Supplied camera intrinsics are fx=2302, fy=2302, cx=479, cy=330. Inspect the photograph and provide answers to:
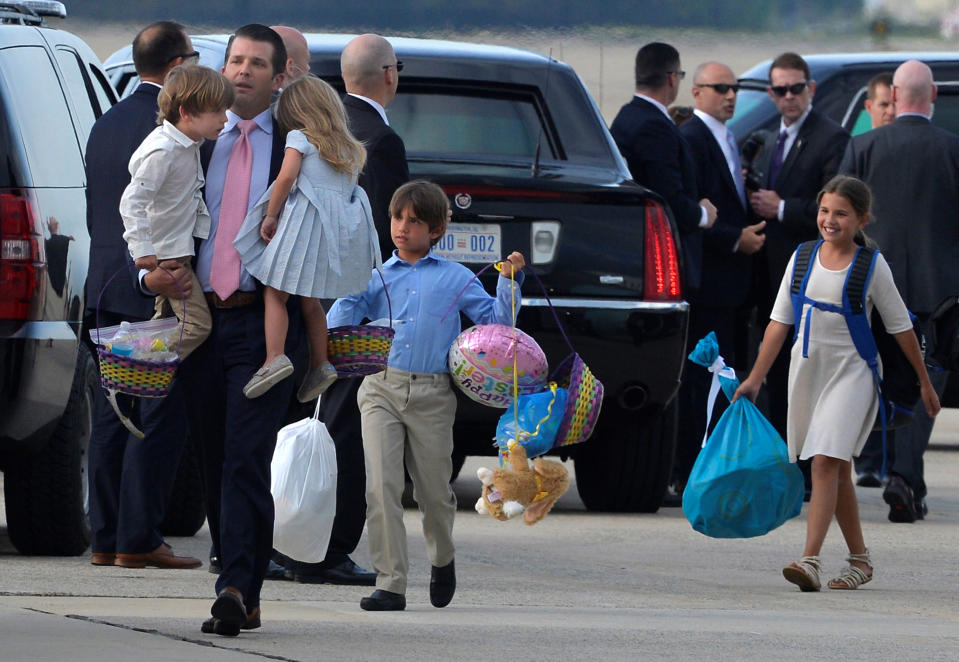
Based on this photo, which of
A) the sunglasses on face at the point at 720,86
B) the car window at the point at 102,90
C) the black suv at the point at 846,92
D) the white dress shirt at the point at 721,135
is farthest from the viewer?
the black suv at the point at 846,92

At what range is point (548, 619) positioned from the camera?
679cm

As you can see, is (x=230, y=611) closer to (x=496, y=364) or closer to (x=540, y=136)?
(x=496, y=364)

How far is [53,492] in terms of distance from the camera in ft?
26.5

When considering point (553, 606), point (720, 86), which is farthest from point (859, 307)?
point (720, 86)

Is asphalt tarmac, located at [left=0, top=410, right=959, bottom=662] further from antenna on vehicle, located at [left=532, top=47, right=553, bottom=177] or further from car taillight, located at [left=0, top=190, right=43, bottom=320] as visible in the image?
antenna on vehicle, located at [left=532, top=47, right=553, bottom=177]

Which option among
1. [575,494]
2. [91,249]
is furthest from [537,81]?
[91,249]

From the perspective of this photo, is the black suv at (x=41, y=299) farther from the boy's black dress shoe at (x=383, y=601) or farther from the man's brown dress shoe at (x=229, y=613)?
the man's brown dress shoe at (x=229, y=613)

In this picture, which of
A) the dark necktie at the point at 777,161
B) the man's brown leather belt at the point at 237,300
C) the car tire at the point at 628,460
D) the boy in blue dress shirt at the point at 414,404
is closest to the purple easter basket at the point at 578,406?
the boy in blue dress shirt at the point at 414,404

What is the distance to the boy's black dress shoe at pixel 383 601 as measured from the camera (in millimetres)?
6852

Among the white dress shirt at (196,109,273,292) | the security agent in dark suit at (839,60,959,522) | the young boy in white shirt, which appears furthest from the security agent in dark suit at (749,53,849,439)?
the young boy in white shirt

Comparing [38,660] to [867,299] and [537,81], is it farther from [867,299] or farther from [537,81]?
[537,81]

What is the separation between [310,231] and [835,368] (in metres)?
2.72

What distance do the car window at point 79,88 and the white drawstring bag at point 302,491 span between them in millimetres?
2521

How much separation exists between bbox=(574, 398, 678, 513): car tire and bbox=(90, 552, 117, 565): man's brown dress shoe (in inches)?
104
